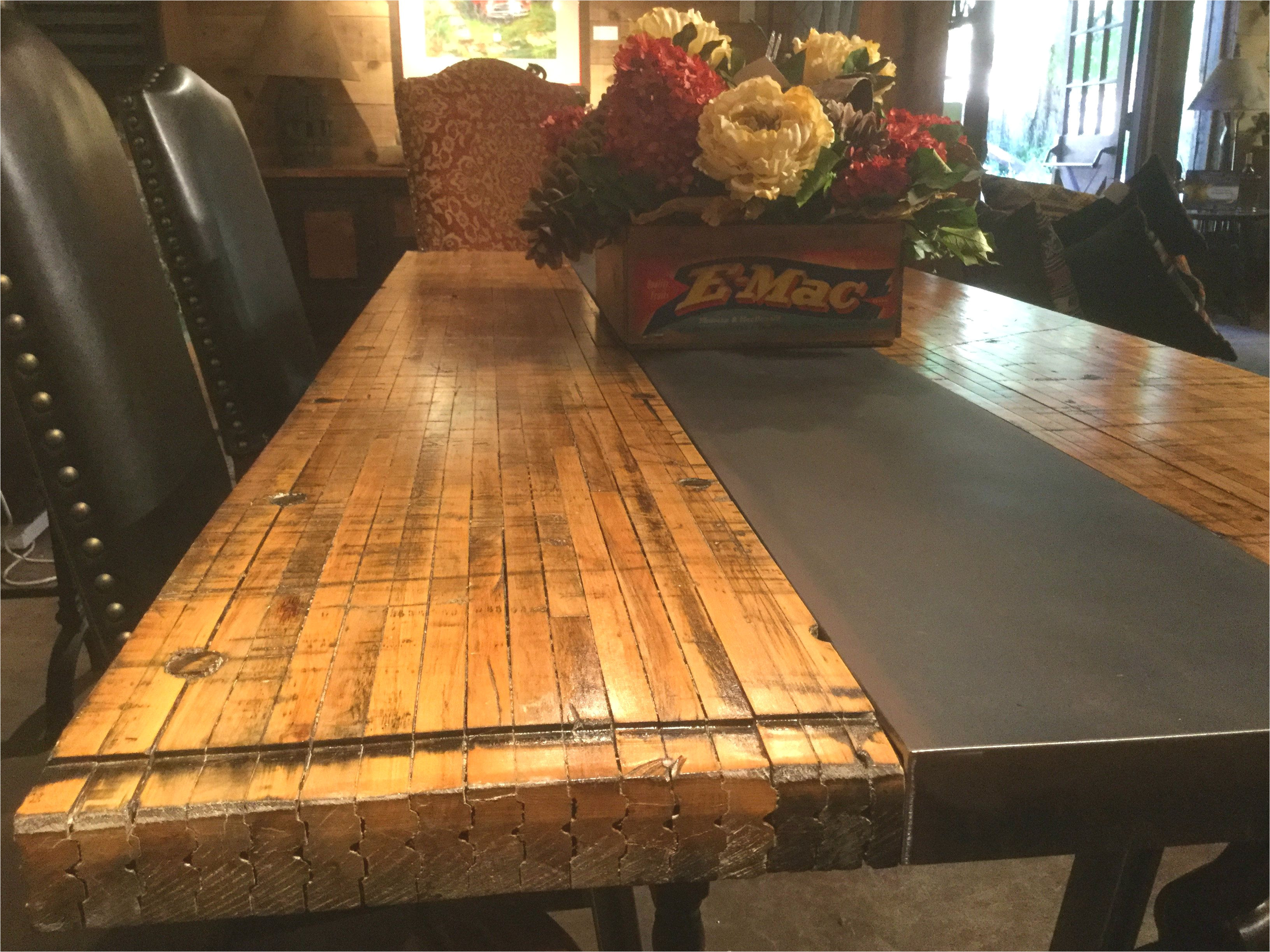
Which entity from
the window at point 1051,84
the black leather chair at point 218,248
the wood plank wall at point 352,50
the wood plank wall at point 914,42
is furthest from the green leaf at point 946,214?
the window at point 1051,84

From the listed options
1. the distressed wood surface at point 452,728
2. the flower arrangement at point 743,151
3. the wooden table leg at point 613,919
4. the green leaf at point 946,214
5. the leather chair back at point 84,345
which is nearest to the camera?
the distressed wood surface at point 452,728

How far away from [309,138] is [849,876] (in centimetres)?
333

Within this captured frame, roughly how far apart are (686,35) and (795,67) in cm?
15

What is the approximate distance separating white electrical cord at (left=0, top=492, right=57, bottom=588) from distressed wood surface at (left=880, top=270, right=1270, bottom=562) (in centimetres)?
212

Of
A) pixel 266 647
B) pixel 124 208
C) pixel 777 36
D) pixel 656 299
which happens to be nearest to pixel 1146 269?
pixel 777 36

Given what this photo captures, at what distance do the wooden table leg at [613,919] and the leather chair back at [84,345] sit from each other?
0.52 meters

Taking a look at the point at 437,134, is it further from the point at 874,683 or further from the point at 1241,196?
the point at 1241,196

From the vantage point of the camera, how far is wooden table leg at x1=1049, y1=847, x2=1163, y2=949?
870 millimetres

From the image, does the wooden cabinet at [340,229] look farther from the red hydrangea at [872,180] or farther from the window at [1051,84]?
the window at [1051,84]

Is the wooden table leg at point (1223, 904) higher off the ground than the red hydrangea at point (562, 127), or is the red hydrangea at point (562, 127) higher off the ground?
the red hydrangea at point (562, 127)

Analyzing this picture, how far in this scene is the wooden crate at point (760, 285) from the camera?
1.18 m

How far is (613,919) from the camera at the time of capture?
3.30 feet

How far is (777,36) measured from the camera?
52.9 inches

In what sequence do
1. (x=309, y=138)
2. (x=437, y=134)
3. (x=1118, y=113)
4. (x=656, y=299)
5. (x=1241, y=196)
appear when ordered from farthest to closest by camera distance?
(x=1118, y=113) < (x=1241, y=196) < (x=309, y=138) < (x=437, y=134) < (x=656, y=299)
